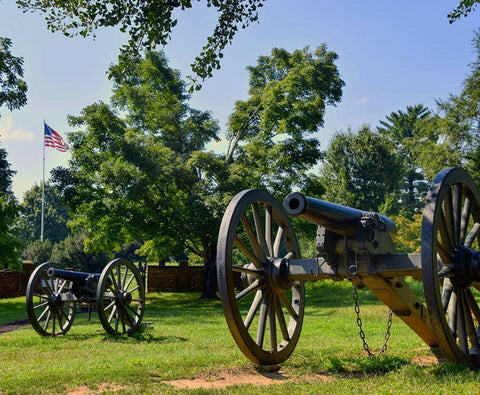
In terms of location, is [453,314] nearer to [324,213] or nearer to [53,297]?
[324,213]

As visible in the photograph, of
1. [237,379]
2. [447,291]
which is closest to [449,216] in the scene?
[447,291]

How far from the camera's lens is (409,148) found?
175 ft

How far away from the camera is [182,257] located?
61281mm

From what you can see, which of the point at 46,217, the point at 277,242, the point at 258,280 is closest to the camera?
the point at 258,280

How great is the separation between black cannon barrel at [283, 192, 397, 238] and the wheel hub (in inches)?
46.1

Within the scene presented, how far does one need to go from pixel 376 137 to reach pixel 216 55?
151 feet

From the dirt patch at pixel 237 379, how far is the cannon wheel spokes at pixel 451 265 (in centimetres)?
152

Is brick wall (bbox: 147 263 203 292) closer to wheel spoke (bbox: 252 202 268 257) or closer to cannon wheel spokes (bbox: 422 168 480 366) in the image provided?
wheel spoke (bbox: 252 202 268 257)

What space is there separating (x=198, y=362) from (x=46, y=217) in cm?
6555

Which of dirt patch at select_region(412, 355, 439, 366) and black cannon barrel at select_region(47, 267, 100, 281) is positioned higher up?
black cannon barrel at select_region(47, 267, 100, 281)

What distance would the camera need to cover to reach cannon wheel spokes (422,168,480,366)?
549 centimetres

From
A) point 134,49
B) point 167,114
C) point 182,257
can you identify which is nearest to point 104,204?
point 167,114

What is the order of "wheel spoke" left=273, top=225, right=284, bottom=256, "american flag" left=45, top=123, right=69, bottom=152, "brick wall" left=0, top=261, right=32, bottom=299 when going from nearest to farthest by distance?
"wheel spoke" left=273, top=225, right=284, bottom=256, "brick wall" left=0, top=261, right=32, bottom=299, "american flag" left=45, top=123, right=69, bottom=152

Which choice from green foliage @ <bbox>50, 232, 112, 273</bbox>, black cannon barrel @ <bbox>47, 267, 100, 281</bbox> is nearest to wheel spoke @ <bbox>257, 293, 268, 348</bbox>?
black cannon barrel @ <bbox>47, 267, 100, 281</bbox>
